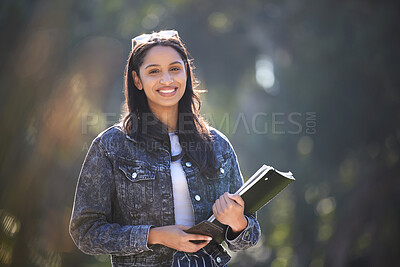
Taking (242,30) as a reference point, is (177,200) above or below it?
below

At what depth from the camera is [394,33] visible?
10.8 m

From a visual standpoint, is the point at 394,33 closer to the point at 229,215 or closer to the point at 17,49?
the point at 17,49

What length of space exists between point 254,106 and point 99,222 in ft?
41.6

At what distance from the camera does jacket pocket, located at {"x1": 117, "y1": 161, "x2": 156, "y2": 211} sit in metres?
2.40

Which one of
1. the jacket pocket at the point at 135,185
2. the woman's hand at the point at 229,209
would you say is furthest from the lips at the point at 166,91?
the woman's hand at the point at 229,209

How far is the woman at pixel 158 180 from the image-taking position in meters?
2.31

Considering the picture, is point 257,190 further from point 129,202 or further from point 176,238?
point 129,202

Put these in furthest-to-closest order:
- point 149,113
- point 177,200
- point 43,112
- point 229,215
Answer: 1. point 43,112
2. point 149,113
3. point 177,200
4. point 229,215

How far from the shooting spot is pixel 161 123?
8.71 ft

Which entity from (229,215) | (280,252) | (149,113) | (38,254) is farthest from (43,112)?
(280,252)

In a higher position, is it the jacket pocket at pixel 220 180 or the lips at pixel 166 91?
the lips at pixel 166 91

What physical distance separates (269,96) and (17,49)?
→ 28.7 feet

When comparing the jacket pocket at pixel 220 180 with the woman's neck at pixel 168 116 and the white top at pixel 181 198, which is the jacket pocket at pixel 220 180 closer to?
the white top at pixel 181 198

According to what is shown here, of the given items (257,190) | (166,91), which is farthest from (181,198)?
(166,91)
